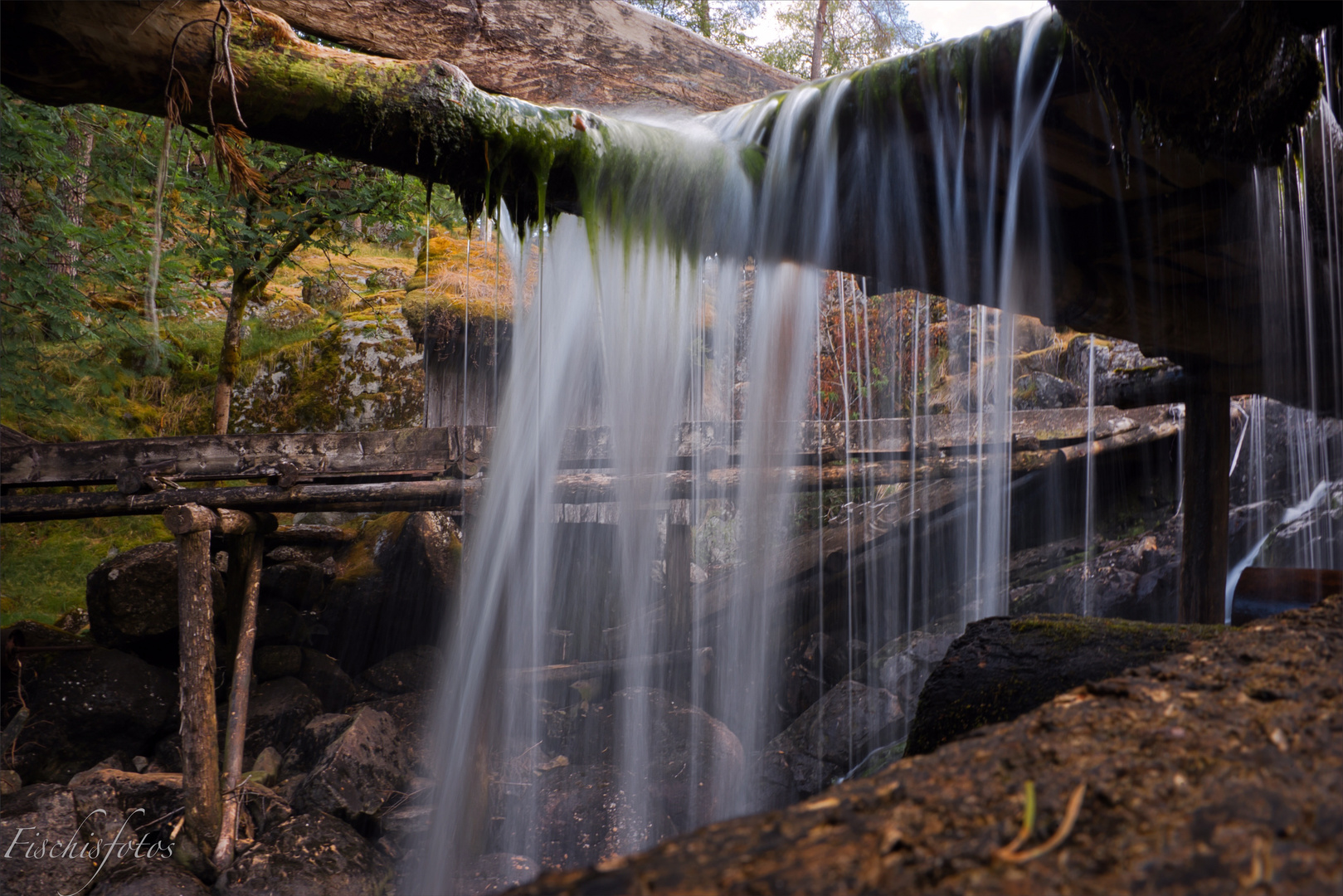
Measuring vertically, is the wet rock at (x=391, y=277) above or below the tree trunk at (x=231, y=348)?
above

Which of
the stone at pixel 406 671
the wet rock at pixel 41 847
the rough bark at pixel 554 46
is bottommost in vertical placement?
the wet rock at pixel 41 847

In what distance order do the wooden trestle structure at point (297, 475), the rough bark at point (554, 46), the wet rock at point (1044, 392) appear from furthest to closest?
1. the wet rock at point (1044, 392)
2. the wooden trestle structure at point (297, 475)
3. the rough bark at point (554, 46)

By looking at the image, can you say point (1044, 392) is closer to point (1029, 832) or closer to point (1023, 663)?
point (1023, 663)

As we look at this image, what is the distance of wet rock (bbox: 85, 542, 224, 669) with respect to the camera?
7.77 meters

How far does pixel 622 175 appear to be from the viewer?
2.95 meters

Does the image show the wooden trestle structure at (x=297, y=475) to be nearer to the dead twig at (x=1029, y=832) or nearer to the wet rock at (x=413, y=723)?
the wet rock at (x=413, y=723)

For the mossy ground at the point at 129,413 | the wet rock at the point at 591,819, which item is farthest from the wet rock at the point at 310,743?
the mossy ground at the point at 129,413

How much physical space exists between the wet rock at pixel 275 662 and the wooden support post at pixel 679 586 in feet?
13.5

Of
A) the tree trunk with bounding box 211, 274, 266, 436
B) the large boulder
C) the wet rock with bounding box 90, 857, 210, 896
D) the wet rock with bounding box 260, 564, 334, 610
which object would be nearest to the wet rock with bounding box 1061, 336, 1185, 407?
the large boulder

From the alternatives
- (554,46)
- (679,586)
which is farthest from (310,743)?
(554,46)

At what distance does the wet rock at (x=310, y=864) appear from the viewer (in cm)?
522

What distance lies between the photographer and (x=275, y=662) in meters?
8.19

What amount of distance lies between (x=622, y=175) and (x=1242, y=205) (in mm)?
2595
